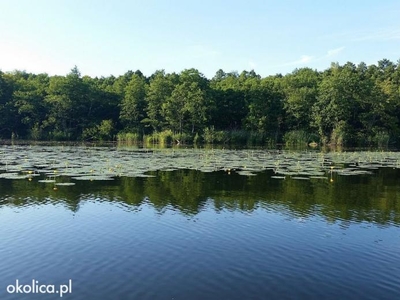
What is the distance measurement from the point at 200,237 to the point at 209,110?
52.9 metres

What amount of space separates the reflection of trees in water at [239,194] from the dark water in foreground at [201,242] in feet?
0.14

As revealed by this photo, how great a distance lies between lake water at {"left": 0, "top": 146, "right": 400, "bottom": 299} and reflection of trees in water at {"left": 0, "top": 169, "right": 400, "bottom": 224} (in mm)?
47

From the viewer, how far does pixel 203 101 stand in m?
61.1

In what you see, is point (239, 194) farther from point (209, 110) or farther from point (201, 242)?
point (209, 110)

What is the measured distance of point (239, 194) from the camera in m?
15.8

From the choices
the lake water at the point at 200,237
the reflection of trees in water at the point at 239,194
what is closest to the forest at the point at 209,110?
the reflection of trees in water at the point at 239,194

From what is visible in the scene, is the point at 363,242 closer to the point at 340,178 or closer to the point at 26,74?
the point at 340,178

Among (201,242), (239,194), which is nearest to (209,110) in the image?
(239,194)

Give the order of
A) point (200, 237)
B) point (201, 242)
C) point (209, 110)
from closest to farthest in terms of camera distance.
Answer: point (201, 242)
point (200, 237)
point (209, 110)

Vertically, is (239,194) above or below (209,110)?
below

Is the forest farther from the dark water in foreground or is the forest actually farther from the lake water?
the dark water in foreground

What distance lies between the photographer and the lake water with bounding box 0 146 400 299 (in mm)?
6988

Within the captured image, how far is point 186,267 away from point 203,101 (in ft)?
178

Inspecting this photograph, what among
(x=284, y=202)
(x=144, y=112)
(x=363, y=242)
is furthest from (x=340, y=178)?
Answer: (x=144, y=112)
